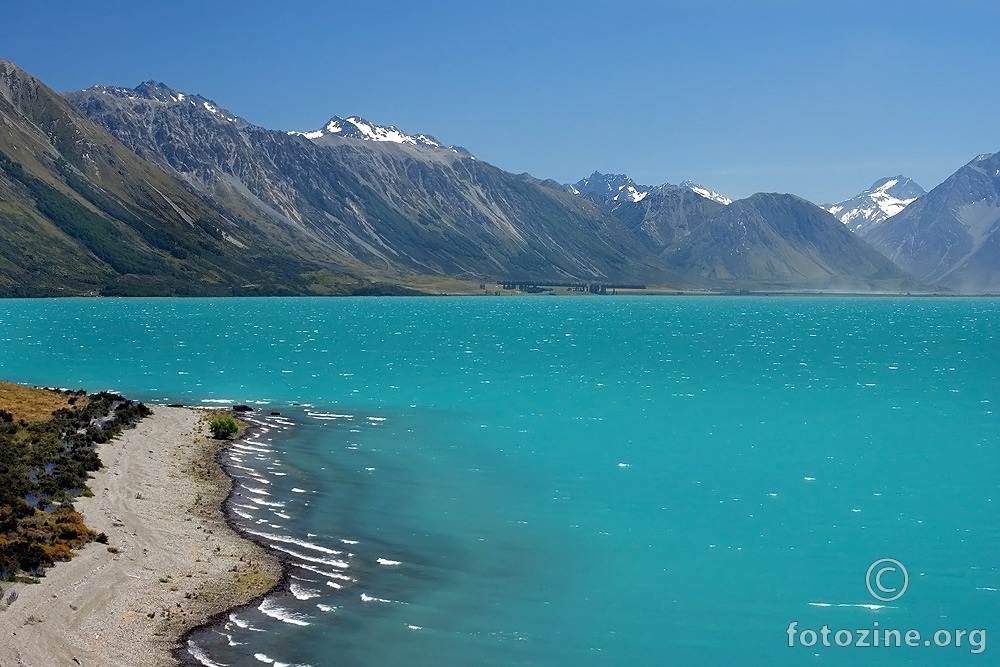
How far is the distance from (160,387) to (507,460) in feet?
164

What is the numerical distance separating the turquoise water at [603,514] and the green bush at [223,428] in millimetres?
2744

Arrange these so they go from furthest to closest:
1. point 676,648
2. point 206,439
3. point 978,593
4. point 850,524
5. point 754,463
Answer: point 206,439 → point 754,463 → point 850,524 → point 978,593 → point 676,648

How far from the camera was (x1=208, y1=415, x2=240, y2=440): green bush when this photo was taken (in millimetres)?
62406

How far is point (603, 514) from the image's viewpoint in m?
44.2

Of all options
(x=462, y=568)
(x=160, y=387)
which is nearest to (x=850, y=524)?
(x=462, y=568)

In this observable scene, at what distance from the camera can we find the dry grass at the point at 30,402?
63444mm

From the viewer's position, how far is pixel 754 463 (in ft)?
186

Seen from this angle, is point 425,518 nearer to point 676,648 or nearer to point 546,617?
point 546,617

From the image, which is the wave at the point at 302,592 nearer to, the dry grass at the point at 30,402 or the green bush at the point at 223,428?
the green bush at the point at 223,428
